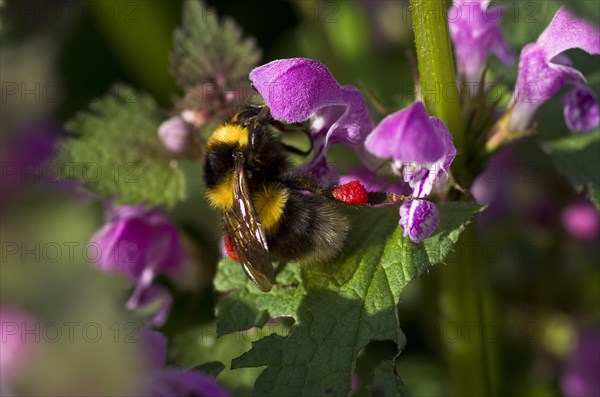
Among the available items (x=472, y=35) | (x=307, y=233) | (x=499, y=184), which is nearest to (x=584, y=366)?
(x=499, y=184)

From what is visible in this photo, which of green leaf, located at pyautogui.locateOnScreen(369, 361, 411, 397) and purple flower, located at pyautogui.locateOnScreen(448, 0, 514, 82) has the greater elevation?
purple flower, located at pyautogui.locateOnScreen(448, 0, 514, 82)

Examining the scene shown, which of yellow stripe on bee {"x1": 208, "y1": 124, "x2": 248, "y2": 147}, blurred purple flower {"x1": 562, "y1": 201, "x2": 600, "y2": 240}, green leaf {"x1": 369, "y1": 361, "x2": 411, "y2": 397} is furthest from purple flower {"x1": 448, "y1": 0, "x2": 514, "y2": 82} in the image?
blurred purple flower {"x1": 562, "y1": 201, "x2": 600, "y2": 240}

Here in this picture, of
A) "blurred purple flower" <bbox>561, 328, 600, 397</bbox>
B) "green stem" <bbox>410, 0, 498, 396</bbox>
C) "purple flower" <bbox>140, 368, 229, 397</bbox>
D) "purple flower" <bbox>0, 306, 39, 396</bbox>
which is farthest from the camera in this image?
"blurred purple flower" <bbox>561, 328, 600, 397</bbox>

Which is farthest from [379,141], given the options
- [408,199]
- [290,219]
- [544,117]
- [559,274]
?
[559,274]

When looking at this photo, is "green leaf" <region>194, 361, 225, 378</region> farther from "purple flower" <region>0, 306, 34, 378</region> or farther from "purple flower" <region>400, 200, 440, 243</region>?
"purple flower" <region>0, 306, 34, 378</region>

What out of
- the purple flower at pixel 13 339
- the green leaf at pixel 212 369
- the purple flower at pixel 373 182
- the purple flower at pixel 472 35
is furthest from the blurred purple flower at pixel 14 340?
the purple flower at pixel 472 35
